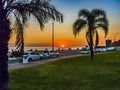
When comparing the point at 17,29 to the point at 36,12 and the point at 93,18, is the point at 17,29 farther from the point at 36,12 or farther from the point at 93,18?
the point at 93,18

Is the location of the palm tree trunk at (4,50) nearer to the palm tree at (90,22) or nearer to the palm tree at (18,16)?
the palm tree at (18,16)

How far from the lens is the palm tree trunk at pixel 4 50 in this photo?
15031 millimetres

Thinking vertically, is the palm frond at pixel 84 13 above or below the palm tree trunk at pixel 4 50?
above

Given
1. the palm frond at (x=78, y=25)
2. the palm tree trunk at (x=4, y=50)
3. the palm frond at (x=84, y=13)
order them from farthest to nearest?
1. the palm frond at (x=84, y=13)
2. the palm frond at (x=78, y=25)
3. the palm tree trunk at (x=4, y=50)

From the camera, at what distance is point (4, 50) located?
15.1 meters

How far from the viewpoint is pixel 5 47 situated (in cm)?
1509

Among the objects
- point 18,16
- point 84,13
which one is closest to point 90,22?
point 84,13

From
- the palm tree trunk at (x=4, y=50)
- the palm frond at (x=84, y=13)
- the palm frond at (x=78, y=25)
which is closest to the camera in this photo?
the palm tree trunk at (x=4, y=50)

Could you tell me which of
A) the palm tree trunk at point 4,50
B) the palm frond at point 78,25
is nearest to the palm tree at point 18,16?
the palm tree trunk at point 4,50

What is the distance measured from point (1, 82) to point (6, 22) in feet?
8.15

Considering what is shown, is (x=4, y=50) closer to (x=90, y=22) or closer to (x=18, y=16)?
(x=18, y=16)

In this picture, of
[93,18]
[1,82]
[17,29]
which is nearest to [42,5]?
[17,29]

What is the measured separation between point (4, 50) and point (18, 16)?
1.73 m

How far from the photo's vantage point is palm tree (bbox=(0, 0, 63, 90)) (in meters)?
15.1
